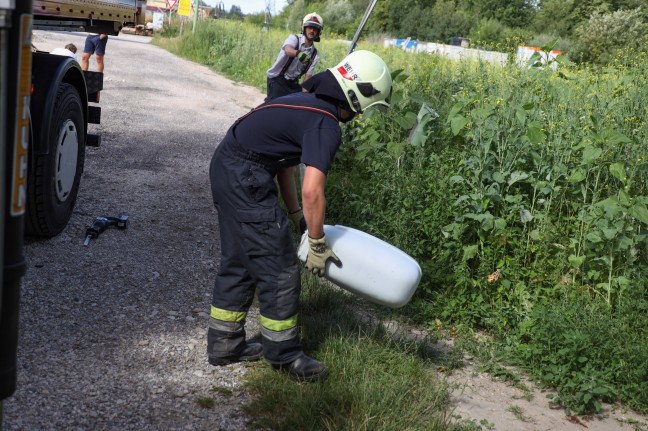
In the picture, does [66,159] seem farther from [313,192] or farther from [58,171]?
[313,192]

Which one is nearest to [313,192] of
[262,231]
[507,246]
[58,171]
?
[262,231]

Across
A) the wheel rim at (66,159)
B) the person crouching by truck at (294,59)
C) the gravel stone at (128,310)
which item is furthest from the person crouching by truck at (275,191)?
the person crouching by truck at (294,59)

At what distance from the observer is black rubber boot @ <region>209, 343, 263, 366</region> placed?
3.88m

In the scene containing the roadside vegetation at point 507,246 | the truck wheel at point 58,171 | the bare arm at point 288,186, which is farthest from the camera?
the truck wheel at point 58,171

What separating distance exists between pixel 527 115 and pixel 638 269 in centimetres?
131

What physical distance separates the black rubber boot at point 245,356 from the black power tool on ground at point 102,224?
191 centimetres

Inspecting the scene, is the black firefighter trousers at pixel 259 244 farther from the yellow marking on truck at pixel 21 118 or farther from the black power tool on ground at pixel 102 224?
the black power tool on ground at pixel 102 224

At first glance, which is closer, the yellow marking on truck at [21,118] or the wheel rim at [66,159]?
the yellow marking on truck at [21,118]

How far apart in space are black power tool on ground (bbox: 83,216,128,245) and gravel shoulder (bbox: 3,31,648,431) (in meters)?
0.06

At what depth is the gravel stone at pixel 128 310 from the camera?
3.34 m

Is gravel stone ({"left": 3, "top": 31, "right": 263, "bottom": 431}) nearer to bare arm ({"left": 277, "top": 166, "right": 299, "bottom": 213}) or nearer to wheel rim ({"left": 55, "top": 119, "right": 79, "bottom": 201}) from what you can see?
wheel rim ({"left": 55, "top": 119, "right": 79, "bottom": 201})

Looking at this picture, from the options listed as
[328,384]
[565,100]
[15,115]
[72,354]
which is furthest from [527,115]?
[15,115]

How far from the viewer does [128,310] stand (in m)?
4.38

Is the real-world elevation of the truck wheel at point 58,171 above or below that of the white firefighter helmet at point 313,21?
below
